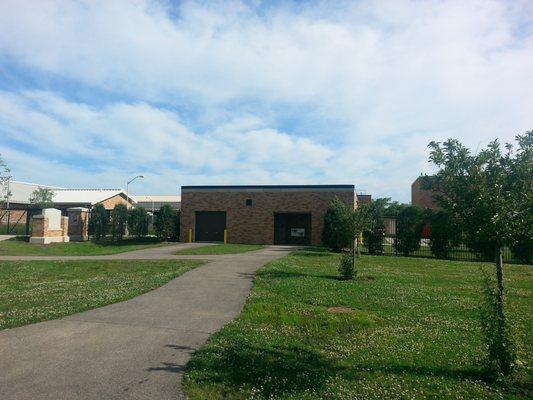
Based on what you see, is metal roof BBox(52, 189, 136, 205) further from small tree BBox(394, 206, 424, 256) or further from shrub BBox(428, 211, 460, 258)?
shrub BBox(428, 211, 460, 258)

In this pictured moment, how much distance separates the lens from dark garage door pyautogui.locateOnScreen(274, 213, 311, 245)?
113ft

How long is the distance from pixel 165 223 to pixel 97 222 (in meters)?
5.22

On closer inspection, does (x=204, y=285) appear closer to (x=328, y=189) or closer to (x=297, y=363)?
(x=297, y=363)

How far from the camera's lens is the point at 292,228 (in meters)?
34.8

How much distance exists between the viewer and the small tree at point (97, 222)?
33.6m

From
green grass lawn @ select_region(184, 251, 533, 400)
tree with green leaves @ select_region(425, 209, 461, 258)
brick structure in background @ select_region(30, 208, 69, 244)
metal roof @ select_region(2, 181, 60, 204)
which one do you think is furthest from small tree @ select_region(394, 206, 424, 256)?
metal roof @ select_region(2, 181, 60, 204)

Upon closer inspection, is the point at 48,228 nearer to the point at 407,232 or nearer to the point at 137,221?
the point at 137,221

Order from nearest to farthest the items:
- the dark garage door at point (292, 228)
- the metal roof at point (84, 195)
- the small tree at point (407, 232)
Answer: the small tree at point (407, 232) < the dark garage door at point (292, 228) < the metal roof at point (84, 195)

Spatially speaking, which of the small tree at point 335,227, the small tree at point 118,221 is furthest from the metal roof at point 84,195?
the small tree at point 335,227

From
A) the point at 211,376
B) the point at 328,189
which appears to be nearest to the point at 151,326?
the point at 211,376

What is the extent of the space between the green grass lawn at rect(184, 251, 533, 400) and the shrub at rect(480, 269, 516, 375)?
204mm

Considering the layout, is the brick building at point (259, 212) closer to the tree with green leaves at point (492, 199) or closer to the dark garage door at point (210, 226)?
the dark garage door at point (210, 226)

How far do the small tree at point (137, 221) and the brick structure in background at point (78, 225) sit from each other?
340 cm

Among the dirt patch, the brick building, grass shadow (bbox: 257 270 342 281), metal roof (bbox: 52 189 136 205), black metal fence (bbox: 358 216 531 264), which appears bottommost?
the dirt patch
